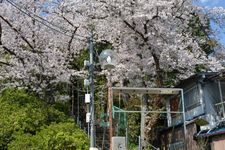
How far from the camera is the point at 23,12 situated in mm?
22047

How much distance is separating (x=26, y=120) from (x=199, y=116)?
8.18 metres

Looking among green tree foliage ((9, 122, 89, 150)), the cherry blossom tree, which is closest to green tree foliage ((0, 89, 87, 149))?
green tree foliage ((9, 122, 89, 150))

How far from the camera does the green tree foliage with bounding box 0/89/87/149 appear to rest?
1555 cm

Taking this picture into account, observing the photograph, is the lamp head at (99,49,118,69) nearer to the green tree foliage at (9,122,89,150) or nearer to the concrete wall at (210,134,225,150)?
the green tree foliage at (9,122,89,150)

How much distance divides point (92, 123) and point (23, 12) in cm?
1247

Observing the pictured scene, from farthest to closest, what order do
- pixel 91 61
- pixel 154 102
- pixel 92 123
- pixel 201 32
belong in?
pixel 201 32 → pixel 154 102 → pixel 91 61 → pixel 92 123

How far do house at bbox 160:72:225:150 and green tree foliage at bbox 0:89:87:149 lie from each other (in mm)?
5153

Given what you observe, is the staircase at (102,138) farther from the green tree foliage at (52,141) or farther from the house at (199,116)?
the green tree foliage at (52,141)

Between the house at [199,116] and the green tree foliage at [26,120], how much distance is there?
5.15m

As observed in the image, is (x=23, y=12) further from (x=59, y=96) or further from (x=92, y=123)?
(x=92, y=123)

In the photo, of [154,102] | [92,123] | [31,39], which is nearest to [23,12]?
[31,39]

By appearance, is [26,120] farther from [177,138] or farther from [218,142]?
[177,138]

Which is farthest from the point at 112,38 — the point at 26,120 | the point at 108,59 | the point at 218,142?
the point at 108,59

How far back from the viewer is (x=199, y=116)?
19188 mm
